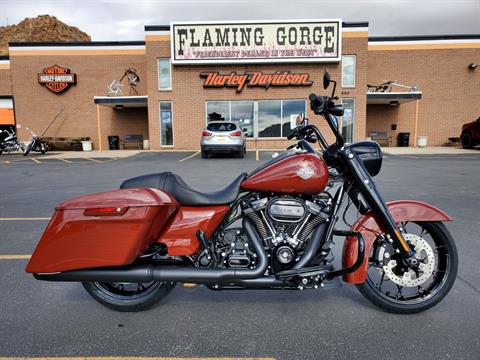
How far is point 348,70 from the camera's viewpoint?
67.0ft

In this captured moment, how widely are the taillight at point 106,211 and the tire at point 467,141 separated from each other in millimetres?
21096

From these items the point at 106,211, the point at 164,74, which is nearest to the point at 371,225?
the point at 106,211

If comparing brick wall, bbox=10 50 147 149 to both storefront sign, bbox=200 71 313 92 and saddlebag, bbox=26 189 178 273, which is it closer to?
storefront sign, bbox=200 71 313 92

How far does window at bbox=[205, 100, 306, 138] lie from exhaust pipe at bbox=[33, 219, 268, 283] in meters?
18.7

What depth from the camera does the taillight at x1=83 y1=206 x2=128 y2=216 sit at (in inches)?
92.4

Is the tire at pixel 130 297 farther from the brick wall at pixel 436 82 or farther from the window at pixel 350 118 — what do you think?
the brick wall at pixel 436 82

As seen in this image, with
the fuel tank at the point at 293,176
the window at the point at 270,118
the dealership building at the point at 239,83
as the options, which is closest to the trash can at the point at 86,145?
the dealership building at the point at 239,83

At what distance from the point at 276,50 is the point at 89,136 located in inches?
537

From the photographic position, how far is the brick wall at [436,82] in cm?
2255

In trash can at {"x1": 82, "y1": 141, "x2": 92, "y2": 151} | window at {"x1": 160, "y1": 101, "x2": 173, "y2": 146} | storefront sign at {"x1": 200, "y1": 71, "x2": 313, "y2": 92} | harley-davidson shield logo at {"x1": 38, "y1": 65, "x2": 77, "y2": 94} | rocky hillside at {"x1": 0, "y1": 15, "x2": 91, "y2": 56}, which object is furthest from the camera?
rocky hillside at {"x1": 0, "y1": 15, "x2": 91, "y2": 56}

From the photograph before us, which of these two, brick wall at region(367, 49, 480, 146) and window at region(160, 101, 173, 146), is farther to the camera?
brick wall at region(367, 49, 480, 146)

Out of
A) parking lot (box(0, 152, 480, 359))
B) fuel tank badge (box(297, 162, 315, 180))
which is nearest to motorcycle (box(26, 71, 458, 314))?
fuel tank badge (box(297, 162, 315, 180))

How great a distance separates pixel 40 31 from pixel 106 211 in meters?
127

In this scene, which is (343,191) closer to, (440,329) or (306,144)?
(306,144)
